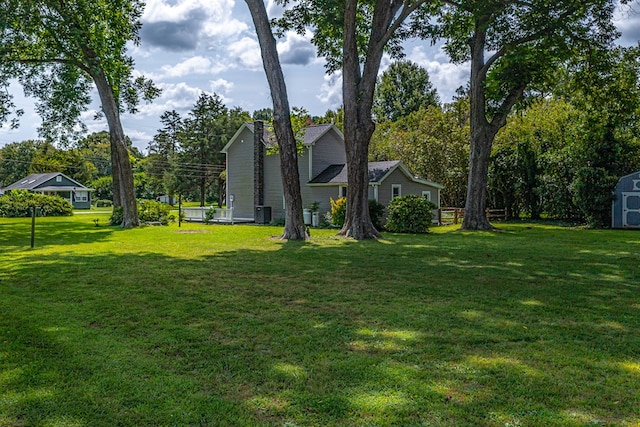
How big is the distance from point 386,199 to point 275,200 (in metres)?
6.49

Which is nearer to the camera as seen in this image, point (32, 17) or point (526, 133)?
point (32, 17)

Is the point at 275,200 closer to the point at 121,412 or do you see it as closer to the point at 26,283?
the point at 26,283

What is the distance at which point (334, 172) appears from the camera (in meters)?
25.4

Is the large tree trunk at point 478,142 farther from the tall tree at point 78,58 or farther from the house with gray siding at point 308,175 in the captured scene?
the tall tree at point 78,58

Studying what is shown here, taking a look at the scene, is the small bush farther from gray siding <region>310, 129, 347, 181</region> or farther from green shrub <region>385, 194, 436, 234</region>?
green shrub <region>385, 194, 436, 234</region>

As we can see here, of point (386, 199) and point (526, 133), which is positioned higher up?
point (526, 133)

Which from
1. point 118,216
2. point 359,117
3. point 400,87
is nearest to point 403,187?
point 359,117

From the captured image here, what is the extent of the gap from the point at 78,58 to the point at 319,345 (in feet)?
62.9

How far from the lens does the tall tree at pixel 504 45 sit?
14852 mm

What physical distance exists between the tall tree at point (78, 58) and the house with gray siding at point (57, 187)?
28.7 metres

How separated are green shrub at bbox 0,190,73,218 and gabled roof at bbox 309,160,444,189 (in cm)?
2311

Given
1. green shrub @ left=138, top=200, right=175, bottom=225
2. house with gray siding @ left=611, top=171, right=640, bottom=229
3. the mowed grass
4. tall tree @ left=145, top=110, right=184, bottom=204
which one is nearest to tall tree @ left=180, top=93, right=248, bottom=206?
tall tree @ left=145, top=110, right=184, bottom=204

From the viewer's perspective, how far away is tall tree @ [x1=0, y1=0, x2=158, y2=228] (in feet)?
57.7

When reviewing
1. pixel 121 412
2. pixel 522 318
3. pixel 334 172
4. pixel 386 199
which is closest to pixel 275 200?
pixel 334 172
